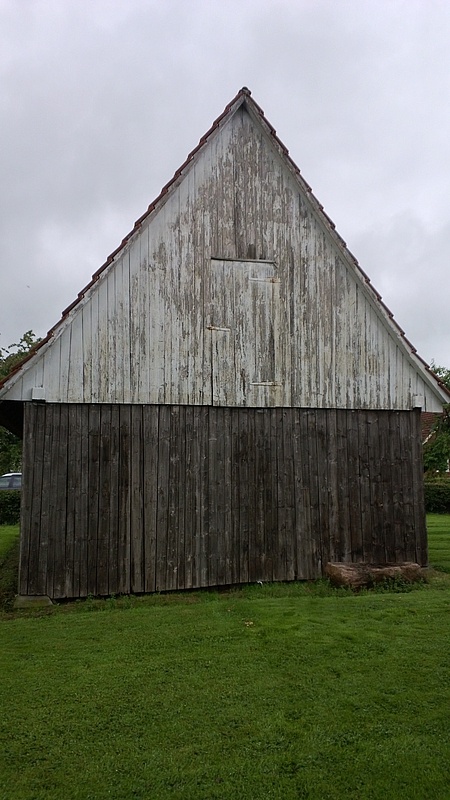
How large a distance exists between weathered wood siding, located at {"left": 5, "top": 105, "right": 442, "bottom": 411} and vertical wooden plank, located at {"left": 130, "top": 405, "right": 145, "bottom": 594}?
16.8 inches

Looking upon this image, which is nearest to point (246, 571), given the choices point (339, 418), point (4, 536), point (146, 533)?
point (146, 533)

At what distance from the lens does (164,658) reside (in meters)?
6.42

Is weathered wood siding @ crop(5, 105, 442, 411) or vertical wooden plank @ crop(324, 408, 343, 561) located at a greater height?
weathered wood siding @ crop(5, 105, 442, 411)

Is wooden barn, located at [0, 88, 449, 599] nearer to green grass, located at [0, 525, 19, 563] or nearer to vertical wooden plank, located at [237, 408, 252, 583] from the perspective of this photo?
vertical wooden plank, located at [237, 408, 252, 583]

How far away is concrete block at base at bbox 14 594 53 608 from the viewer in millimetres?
8992

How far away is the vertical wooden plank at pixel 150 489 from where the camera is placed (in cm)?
961

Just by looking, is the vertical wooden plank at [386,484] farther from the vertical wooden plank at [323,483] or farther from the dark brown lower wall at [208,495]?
the vertical wooden plank at [323,483]

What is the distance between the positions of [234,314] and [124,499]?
11.0 feet

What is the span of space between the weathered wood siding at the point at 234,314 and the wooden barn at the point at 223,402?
0.02m

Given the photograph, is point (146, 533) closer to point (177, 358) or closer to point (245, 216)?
point (177, 358)

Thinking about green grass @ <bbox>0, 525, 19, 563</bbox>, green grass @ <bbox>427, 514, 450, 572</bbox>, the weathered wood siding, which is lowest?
green grass @ <bbox>0, 525, 19, 563</bbox>

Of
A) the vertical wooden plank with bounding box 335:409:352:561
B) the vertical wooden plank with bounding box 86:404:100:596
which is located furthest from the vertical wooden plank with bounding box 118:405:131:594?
the vertical wooden plank with bounding box 335:409:352:561

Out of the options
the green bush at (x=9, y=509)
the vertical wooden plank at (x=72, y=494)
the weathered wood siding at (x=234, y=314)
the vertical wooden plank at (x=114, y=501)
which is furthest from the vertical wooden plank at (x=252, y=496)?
the green bush at (x=9, y=509)

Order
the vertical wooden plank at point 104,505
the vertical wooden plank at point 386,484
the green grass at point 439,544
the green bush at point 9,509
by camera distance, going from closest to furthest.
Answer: the vertical wooden plank at point 104,505
the vertical wooden plank at point 386,484
the green grass at point 439,544
the green bush at point 9,509
